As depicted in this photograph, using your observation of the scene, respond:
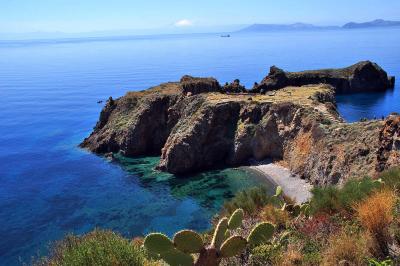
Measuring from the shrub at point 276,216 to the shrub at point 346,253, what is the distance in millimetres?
6312

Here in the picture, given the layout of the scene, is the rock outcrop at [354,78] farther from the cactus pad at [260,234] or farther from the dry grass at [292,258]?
the dry grass at [292,258]

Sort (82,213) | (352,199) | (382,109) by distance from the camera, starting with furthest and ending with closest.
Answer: (382,109) < (82,213) < (352,199)

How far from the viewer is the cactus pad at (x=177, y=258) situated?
1257 centimetres

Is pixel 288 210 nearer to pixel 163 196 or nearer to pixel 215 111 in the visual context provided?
pixel 163 196

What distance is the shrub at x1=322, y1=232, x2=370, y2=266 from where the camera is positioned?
11.9 m

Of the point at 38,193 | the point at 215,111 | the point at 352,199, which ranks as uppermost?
the point at 352,199

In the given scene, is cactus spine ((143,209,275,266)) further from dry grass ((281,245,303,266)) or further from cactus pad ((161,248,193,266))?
dry grass ((281,245,303,266))

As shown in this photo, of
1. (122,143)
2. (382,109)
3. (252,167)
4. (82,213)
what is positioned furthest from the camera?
(382,109)

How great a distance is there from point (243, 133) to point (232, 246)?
5155 centimetres

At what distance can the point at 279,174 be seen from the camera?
2208 inches

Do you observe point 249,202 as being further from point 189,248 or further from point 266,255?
point 189,248

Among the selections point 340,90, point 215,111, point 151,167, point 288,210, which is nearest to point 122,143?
point 151,167

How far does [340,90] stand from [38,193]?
336 ft

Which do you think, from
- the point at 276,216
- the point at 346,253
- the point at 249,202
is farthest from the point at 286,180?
the point at 346,253
